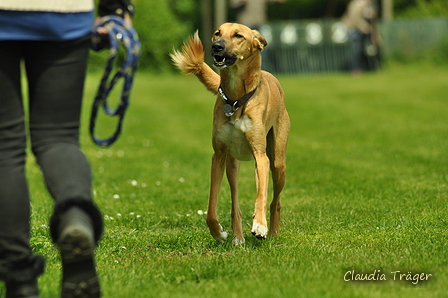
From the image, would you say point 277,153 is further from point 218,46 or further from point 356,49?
point 356,49

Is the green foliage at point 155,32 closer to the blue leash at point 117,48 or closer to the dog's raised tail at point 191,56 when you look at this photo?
the dog's raised tail at point 191,56

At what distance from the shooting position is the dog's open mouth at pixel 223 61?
14.8 feet

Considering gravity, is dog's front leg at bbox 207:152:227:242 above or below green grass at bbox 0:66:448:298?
above

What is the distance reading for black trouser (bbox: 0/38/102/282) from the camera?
288 cm

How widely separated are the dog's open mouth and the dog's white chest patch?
13.9 inches

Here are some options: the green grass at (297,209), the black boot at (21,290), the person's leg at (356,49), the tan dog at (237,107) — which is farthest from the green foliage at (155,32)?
the black boot at (21,290)

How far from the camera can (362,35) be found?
20.5 meters

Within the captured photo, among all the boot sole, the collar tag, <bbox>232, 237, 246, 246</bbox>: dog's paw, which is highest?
the collar tag

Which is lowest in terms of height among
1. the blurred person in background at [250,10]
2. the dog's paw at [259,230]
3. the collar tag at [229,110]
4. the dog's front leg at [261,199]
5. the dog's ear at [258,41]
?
the dog's paw at [259,230]

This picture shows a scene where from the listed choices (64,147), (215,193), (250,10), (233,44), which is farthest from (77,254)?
(250,10)

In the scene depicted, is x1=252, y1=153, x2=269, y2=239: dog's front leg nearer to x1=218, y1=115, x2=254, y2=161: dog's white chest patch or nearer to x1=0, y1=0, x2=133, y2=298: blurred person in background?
x1=218, y1=115, x2=254, y2=161: dog's white chest patch

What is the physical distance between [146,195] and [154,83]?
1441cm

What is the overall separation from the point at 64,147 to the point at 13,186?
0.85ft

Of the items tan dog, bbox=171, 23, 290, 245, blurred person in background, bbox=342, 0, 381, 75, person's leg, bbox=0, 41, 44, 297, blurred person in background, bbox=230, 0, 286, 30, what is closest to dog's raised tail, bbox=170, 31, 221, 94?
tan dog, bbox=171, 23, 290, 245
